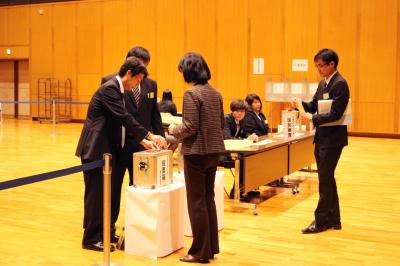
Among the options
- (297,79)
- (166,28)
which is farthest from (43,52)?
(297,79)

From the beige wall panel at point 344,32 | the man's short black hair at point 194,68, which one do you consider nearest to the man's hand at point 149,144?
the man's short black hair at point 194,68

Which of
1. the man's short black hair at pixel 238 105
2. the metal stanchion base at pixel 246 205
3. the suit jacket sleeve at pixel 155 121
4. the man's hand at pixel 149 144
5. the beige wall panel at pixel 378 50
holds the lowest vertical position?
the metal stanchion base at pixel 246 205

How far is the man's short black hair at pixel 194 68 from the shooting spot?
13.0 feet

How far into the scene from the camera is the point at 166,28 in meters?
16.0

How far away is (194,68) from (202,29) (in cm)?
1169

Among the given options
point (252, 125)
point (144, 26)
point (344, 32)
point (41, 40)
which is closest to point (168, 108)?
point (252, 125)

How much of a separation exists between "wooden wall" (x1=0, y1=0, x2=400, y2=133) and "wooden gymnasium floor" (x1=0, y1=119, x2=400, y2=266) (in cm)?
527

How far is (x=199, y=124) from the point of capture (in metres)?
3.92

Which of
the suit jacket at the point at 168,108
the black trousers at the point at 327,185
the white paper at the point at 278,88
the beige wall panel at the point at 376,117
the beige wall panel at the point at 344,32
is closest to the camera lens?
the black trousers at the point at 327,185

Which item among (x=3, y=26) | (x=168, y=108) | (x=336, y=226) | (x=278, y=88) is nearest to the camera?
(x=336, y=226)

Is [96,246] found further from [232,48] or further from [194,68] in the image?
[232,48]

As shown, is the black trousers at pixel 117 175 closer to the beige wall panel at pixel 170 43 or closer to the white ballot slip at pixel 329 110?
the white ballot slip at pixel 329 110

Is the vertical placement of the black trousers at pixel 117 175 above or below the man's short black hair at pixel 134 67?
below

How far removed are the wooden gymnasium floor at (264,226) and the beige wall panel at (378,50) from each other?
5.10 meters
